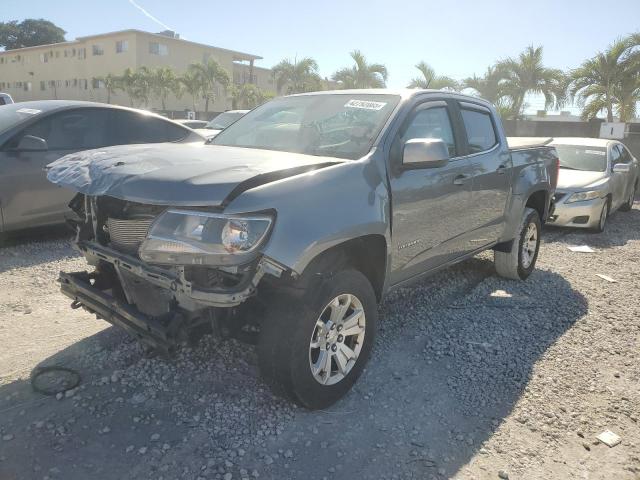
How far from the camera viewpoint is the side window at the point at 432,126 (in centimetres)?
367

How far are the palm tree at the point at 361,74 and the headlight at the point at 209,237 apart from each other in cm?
2888

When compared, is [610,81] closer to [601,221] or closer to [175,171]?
[601,221]

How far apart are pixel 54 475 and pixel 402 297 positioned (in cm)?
329

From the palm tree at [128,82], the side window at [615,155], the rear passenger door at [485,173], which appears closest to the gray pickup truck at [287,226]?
the rear passenger door at [485,173]

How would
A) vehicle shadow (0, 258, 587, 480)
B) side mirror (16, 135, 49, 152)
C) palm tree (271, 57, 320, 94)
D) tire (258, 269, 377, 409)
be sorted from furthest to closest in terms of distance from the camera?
palm tree (271, 57, 320, 94) < side mirror (16, 135, 49, 152) < tire (258, 269, 377, 409) < vehicle shadow (0, 258, 587, 480)

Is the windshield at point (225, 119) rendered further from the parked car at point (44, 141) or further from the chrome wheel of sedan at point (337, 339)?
the chrome wheel of sedan at point (337, 339)

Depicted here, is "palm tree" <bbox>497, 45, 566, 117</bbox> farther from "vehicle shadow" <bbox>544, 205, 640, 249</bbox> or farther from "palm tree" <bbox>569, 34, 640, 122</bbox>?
"vehicle shadow" <bbox>544, 205, 640, 249</bbox>

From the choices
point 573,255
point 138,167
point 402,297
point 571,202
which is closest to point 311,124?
point 138,167

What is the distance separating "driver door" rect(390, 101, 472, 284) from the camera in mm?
3410

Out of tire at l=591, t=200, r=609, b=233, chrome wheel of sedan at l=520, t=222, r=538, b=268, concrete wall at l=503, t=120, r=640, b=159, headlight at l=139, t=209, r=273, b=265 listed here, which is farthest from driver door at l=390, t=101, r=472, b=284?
concrete wall at l=503, t=120, r=640, b=159

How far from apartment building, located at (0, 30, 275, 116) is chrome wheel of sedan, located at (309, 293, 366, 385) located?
40130 millimetres

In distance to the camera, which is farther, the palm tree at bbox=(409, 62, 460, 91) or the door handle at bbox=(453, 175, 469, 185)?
the palm tree at bbox=(409, 62, 460, 91)

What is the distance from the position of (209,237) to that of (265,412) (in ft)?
3.83

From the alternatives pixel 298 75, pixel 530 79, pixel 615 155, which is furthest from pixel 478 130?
pixel 298 75
